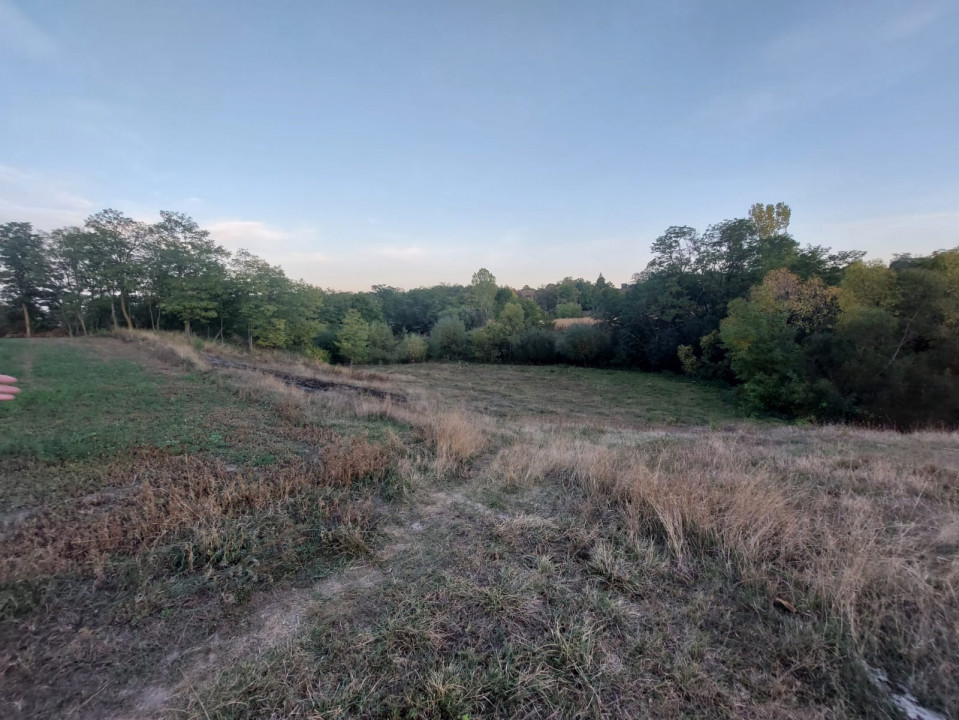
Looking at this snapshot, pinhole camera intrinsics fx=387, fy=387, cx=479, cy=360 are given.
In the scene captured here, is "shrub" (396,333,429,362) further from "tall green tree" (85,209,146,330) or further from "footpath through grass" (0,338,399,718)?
"footpath through grass" (0,338,399,718)

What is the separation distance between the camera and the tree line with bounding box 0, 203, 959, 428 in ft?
55.3

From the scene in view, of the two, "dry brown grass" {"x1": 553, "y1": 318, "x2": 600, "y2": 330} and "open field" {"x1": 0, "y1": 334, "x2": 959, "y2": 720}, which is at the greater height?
"dry brown grass" {"x1": 553, "y1": 318, "x2": 600, "y2": 330}

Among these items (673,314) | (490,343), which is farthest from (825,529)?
(490,343)

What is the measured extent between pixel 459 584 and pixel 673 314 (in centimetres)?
3657

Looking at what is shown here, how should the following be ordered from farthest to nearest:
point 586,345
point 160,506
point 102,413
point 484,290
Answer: point 484,290
point 586,345
point 102,413
point 160,506

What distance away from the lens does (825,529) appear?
3.49 meters

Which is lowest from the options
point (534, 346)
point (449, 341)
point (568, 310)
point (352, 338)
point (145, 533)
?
point (534, 346)

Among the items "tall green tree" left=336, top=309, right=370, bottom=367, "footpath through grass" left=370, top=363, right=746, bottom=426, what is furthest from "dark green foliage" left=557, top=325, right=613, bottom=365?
"tall green tree" left=336, top=309, right=370, bottom=367

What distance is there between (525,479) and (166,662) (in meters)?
3.73

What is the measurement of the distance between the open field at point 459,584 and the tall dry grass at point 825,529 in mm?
24

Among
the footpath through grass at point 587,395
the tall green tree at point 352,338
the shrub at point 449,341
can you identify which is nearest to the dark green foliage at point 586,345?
the footpath through grass at point 587,395

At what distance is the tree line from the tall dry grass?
15747 mm

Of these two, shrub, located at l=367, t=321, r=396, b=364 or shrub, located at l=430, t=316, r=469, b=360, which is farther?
shrub, located at l=430, t=316, r=469, b=360

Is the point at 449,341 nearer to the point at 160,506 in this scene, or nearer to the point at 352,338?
the point at 352,338
